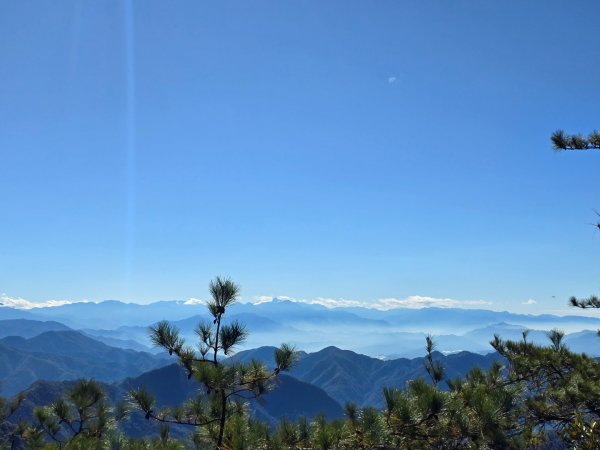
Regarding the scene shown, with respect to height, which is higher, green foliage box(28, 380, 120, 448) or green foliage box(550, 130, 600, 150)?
green foliage box(550, 130, 600, 150)

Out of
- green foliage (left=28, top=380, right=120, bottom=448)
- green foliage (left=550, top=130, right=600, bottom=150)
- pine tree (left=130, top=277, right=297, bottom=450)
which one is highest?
green foliage (left=550, top=130, right=600, bottom=150)

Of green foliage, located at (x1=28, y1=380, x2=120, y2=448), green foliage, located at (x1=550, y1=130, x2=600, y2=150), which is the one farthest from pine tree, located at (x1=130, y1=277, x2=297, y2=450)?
green foliage, located at (x1=550, y1=130, x2=600, y2=150)

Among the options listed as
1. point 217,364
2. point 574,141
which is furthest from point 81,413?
point 574,141

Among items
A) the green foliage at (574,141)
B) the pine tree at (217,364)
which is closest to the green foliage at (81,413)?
the pine tree at (217,364)

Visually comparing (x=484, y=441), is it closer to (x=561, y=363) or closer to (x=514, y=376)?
(x=514, y=376)

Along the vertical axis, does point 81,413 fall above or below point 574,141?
below

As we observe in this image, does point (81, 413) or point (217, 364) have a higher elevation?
point (217, 364)

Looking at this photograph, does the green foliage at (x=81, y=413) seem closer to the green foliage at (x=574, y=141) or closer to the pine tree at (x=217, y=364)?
the pine tree at (x=217, y=364)

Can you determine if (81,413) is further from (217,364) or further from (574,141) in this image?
(574,141)

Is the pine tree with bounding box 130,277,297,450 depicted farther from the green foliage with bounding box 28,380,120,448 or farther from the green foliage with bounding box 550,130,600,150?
the green foliage with bounding box 550,130,600,150

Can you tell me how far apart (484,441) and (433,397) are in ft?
4.35

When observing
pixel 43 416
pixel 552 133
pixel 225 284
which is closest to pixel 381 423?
pixel 225 284

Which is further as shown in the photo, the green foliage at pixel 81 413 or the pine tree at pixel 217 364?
the green foliage at pixel 81 413

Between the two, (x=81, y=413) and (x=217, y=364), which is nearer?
(x=217, y=364)
